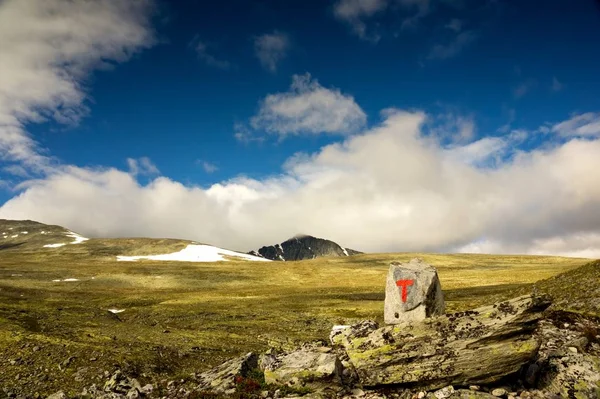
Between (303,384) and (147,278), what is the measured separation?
129051 millimetres

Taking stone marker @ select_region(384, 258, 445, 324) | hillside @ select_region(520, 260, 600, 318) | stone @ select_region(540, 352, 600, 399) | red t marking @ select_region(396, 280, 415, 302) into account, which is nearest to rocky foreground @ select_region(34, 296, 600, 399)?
stone @ select_region(540, 352, 600, 399)

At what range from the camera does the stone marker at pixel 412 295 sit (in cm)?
2372

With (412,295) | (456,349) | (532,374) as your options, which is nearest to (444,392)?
(456,349)

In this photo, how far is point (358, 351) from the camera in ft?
67.1

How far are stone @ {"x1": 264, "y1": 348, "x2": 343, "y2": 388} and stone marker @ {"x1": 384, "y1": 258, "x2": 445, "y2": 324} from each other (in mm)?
5687

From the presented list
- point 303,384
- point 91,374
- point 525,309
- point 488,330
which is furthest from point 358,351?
point 91,374

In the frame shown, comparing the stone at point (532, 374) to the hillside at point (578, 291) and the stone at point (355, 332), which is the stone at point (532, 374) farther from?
the hillside at point (578, 291)

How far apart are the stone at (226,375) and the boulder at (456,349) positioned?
6364 millimetres

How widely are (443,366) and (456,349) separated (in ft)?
3.54

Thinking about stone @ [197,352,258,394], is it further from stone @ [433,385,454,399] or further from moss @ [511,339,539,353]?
moss @ [511,339,539,353]

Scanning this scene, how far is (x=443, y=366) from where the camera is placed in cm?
1802

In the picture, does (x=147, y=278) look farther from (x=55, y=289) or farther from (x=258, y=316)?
(x=258, y=316)

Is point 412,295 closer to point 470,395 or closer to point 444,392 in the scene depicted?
point 444,392

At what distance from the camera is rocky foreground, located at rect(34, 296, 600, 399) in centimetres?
1770
